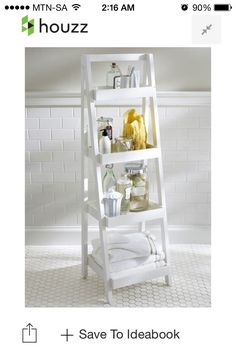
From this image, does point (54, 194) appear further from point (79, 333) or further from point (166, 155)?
point (79, 333)

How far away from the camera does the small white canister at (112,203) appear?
1896 millimetres

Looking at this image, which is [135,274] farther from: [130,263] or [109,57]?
[109,57]

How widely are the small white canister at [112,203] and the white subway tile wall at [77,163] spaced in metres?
→ 0.52

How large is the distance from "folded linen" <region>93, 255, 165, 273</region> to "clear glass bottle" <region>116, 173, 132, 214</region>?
0.21 meters

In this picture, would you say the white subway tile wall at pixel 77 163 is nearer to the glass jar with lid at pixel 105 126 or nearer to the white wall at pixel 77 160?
the white wall at pixel 77 160

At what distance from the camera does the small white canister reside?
1.90 m

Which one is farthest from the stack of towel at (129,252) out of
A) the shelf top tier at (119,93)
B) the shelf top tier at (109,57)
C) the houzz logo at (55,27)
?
the houzz logo at (55,27)

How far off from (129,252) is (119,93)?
2.11 ft

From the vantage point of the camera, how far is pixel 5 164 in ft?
4.61

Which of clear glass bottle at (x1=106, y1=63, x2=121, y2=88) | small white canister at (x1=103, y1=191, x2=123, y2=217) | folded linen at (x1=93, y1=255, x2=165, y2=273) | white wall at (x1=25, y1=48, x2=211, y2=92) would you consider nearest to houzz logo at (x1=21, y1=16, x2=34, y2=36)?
clear glass bottle at (x1=106, y1=63, x2=121, y2=88)

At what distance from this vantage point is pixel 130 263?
2.02m
